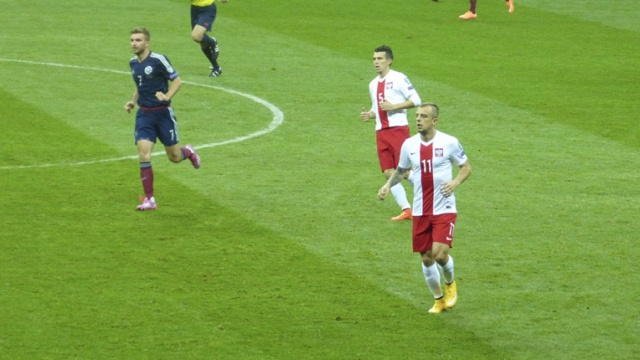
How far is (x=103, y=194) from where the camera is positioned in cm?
1817

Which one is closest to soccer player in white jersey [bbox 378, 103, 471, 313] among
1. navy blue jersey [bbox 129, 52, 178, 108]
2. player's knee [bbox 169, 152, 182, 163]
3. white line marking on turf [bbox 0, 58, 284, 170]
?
navy blue jersey [bbox 129, 52, 178, 108]

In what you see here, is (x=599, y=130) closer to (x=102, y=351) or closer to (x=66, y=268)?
(x=66, y=268)

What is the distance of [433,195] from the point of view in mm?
13523

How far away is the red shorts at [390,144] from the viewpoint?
17344mm

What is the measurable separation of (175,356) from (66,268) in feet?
10.3

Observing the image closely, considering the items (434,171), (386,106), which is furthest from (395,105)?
(434,171)

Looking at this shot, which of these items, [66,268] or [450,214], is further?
[66,268]

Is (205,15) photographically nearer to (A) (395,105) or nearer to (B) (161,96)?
(B) (161,96)

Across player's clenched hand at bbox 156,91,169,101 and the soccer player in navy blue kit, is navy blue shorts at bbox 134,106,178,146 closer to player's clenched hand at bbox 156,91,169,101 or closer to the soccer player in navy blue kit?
the soccer player in navy blue kit

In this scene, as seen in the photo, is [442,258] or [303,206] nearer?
[442,258]

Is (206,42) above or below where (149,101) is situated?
below

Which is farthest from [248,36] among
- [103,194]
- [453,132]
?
[103,194]

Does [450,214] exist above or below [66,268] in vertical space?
above

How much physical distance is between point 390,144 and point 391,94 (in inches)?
25.5
